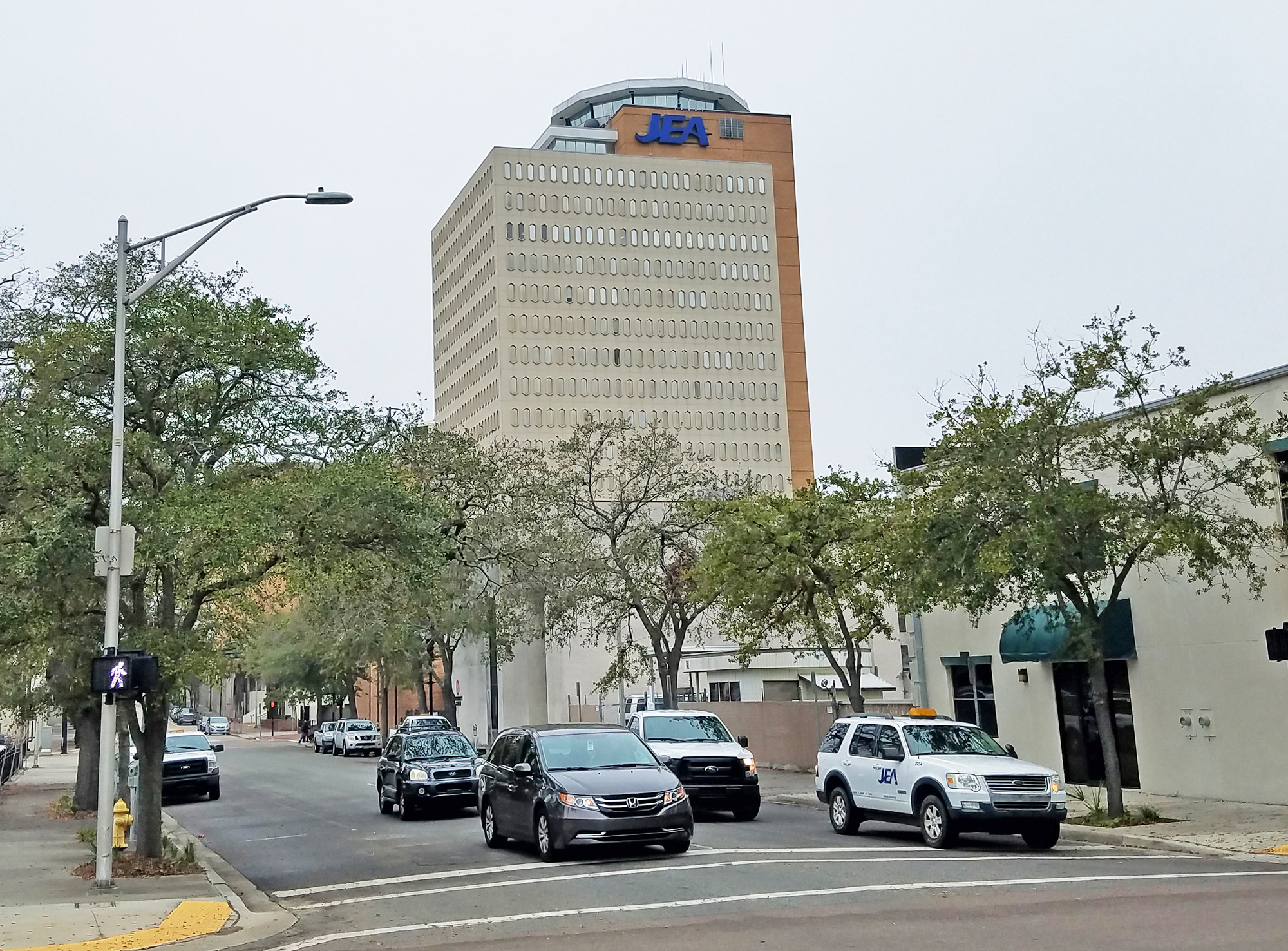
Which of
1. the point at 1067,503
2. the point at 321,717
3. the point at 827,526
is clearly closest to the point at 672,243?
the point at 321,717

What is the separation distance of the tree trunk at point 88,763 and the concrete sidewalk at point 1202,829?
19.9 m

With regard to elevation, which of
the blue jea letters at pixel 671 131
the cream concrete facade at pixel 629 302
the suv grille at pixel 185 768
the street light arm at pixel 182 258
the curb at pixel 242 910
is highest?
the blue jea letters at pixel 671 131

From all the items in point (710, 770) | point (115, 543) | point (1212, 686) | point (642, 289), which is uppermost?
point (642, 289)

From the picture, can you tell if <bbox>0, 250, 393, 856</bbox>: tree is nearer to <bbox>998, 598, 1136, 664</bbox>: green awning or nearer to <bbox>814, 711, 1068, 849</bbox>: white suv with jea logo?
<bbox>814, 711, 1068, 849</bbox>: white suv with jea logo

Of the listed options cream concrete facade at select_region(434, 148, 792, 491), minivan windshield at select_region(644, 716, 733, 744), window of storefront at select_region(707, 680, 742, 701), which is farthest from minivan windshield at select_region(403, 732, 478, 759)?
cream concrete facade at select_region(434, 148, 792, 491)

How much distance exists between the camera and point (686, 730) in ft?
80.0

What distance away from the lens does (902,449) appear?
36.9m

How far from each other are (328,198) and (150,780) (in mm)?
8355

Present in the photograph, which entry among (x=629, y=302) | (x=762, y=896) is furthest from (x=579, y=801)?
(x=629, y=302)

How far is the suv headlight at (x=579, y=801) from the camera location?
16.7 meters

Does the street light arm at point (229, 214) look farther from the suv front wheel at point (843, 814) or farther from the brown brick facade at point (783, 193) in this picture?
the brown brick facade at point (783, 193)

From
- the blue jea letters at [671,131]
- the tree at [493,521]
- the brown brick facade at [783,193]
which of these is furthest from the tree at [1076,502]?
the blue jea letters at [671,131]

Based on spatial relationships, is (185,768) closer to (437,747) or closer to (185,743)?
(185,743)

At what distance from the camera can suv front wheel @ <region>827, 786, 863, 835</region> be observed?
2033 centimetres
